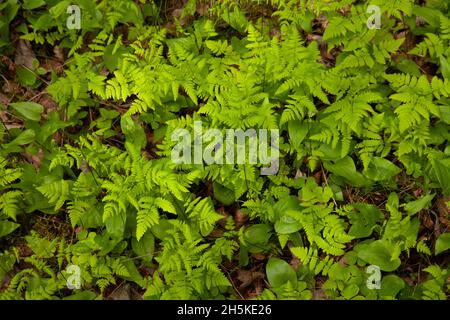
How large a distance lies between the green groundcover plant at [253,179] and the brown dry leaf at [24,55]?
0.53 metres

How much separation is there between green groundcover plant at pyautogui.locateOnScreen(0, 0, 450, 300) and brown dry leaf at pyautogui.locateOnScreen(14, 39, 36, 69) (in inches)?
20.8

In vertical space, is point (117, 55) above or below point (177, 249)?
above

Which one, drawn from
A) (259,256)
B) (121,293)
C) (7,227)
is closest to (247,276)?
(259,256)

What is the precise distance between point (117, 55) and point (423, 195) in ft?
10.0

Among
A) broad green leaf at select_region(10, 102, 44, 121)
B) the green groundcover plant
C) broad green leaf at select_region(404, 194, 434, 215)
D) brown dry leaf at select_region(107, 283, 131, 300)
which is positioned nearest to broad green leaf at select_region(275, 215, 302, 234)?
the green groundcover plant

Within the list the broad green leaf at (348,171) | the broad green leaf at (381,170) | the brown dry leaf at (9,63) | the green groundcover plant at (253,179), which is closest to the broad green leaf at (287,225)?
the green groundcover plant at (253,179)

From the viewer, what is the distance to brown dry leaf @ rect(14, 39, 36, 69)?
177 inches

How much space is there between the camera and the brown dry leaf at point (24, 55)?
4492mm

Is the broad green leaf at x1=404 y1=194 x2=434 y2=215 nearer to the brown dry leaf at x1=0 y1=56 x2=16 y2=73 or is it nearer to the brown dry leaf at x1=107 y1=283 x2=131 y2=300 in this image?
the brown dry leaf at x1=107 y1=283 x2=131 y2=300

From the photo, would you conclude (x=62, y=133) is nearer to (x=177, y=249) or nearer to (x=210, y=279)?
(x=177, y=249)

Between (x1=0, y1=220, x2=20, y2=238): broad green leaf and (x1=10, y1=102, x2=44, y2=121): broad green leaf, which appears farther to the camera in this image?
(x1=10, y1=102, x2=44, y2=121): broad green leaf

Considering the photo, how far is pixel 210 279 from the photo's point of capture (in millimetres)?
3230

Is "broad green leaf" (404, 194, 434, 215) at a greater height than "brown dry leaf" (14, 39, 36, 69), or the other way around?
"brown dry leaf" (14, 39, 36, 69)

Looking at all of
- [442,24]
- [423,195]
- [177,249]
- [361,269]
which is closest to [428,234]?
[423,195]
